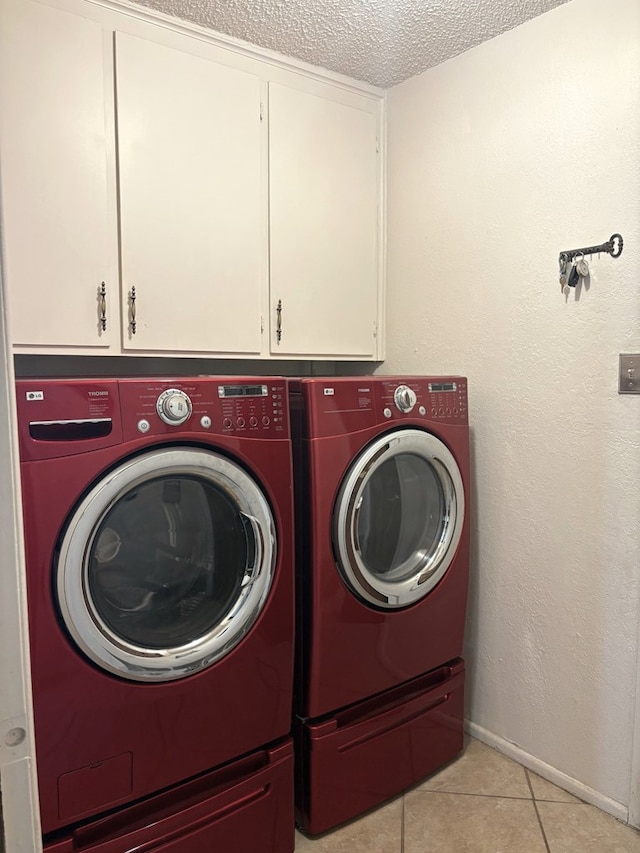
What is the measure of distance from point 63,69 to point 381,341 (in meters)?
1.35

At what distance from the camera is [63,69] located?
168 cm

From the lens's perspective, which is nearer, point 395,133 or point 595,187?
point 595,187

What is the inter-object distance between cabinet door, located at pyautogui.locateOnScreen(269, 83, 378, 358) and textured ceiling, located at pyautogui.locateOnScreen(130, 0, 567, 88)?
15 cm

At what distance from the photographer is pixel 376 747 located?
1845 mm

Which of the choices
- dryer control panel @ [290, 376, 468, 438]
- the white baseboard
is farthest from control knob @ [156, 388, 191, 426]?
the white baseboard

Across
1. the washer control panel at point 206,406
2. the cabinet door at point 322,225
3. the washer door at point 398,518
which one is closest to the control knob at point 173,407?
the washer control panel at point 206,406

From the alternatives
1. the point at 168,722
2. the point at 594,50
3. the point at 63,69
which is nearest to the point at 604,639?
the point at 168,722

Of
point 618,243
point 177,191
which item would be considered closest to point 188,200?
point 177,191

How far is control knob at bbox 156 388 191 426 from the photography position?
4.60 ft

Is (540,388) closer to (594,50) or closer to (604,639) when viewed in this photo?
(604,639)

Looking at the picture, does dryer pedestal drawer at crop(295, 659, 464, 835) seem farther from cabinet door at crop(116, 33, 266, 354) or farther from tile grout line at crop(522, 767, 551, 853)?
→ cabinet door at crop(116, 33, 266, 354)

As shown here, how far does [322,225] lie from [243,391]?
37.9 inches

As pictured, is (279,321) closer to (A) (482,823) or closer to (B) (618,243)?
(B) (618,243)

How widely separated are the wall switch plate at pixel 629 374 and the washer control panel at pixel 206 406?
3.02 feet
